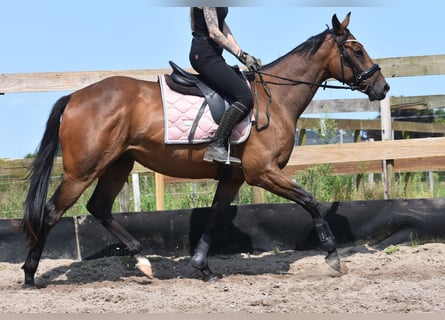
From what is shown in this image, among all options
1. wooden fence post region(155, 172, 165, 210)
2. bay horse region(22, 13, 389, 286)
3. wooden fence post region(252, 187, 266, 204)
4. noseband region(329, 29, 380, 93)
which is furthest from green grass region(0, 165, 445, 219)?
noseband region(329, 29, 380, 93)

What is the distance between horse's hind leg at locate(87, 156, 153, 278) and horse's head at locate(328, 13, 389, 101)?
2.35m

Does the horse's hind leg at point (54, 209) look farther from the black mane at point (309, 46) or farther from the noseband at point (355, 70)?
A: the noseband at point (355, 70)

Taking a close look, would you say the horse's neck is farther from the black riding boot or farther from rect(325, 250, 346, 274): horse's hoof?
rect(325, 250, 346, 274): horse's hoof

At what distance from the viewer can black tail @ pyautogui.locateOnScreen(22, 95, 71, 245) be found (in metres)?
5.88

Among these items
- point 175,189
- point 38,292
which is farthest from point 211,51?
point 175,189

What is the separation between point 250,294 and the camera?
5.28 meters

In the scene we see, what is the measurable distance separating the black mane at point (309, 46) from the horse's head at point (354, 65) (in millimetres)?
127

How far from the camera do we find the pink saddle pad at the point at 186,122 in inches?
232

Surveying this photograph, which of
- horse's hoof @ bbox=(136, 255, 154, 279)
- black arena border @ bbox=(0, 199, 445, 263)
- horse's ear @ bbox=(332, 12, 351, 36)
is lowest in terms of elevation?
horse's hoof @ bbox=(136, 255, 154, 279)

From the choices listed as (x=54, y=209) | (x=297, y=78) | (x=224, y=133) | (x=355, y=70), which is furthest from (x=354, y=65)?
(x=54, y=209)

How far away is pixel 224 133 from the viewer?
19.2ft

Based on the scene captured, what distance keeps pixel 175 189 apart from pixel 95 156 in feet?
18.3

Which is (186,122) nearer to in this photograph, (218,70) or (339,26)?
(218,70)

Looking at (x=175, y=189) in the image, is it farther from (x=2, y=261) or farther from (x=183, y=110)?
(x=183, y=110)
